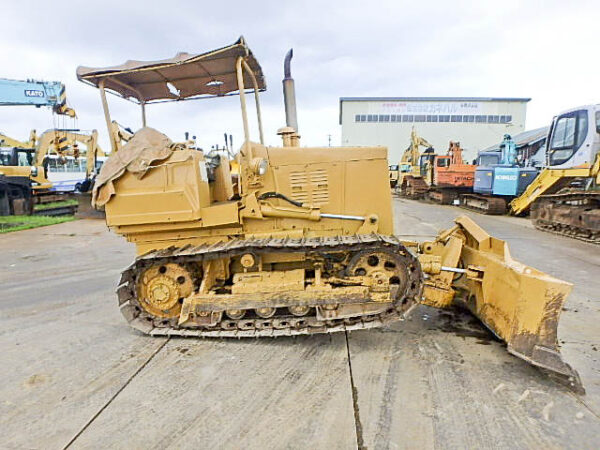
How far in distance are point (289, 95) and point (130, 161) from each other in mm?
2092

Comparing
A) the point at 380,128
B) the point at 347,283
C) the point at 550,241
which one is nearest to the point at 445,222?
the point at 550,241

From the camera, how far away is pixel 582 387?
9.12 feet

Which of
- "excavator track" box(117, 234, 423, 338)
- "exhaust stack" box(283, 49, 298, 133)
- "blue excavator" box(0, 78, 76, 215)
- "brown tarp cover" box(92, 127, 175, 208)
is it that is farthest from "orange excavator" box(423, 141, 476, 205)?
"blue excavator" box(0, 78, 76, 215)

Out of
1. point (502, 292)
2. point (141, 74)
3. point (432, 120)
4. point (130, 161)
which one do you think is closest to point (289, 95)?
point (141, 74)

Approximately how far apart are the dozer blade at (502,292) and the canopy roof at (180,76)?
2.99 metres

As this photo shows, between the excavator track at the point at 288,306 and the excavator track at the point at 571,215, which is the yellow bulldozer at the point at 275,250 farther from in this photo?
the excavator track at the point at 571,215

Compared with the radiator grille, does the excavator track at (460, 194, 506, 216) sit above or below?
below

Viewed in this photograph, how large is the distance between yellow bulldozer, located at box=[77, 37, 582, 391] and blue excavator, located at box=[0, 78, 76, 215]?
13248 mm

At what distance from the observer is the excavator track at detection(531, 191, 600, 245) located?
8.95 metres

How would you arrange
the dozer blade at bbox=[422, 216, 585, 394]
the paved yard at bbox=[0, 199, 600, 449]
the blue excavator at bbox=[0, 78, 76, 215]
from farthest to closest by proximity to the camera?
the blue excavator at bbox=[0, 78, 76, 215] < the dozer blade at bbox=[422, 216, 585, 394] < the paved yard at bbox=[0, 199, 600, 449]

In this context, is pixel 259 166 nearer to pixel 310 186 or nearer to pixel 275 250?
pixel 310 186

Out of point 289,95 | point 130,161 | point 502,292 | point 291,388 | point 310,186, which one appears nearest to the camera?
point 291,388

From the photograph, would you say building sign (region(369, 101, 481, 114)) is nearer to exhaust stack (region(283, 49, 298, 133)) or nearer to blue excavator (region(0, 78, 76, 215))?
blue excavator (region(0, 78, 76, 215))

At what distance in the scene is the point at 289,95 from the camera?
456 centimetres
